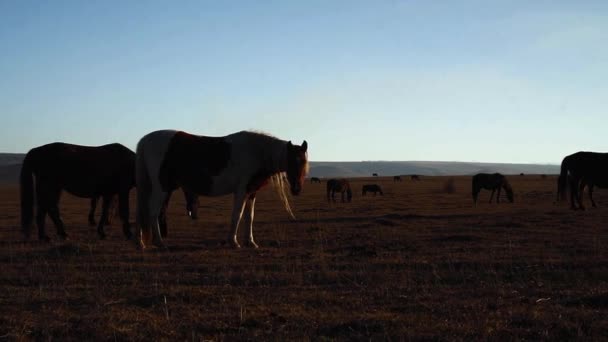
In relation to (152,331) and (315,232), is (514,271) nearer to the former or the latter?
(152,331)

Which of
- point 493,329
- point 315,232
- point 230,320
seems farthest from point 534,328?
point 315,232

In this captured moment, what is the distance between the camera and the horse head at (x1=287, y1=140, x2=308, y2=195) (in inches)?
425

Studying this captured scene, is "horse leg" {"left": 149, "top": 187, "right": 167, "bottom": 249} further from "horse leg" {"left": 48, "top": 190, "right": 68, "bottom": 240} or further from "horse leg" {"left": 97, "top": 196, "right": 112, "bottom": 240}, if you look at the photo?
"horse leg" {"left": 48, "top": 190, "right": 68, "bottom": 240}

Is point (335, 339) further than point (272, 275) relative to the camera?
No

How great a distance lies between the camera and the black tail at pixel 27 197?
478 inches

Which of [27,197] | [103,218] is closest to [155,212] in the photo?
[103,218]

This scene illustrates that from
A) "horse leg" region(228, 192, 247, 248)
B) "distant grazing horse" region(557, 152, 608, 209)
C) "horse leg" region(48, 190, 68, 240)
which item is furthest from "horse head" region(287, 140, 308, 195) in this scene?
"distant grazing horse" region(557, 152, 608, 209)

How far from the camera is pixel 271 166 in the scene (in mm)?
11219

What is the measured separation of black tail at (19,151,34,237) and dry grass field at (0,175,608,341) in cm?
62

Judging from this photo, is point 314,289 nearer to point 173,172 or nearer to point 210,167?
point 210,167

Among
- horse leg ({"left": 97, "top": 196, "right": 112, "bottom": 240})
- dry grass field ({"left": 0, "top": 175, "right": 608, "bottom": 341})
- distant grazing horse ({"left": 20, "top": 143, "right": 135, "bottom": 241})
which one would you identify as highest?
distant grazing horse ({"left": 20, "top": 143, "right": 135, "bottom": 241})

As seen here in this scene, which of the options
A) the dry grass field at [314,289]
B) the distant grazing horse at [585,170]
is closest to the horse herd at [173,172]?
the dry grass field at [314,289]

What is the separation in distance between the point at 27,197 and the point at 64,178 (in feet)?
2.89

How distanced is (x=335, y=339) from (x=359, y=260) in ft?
14.8
